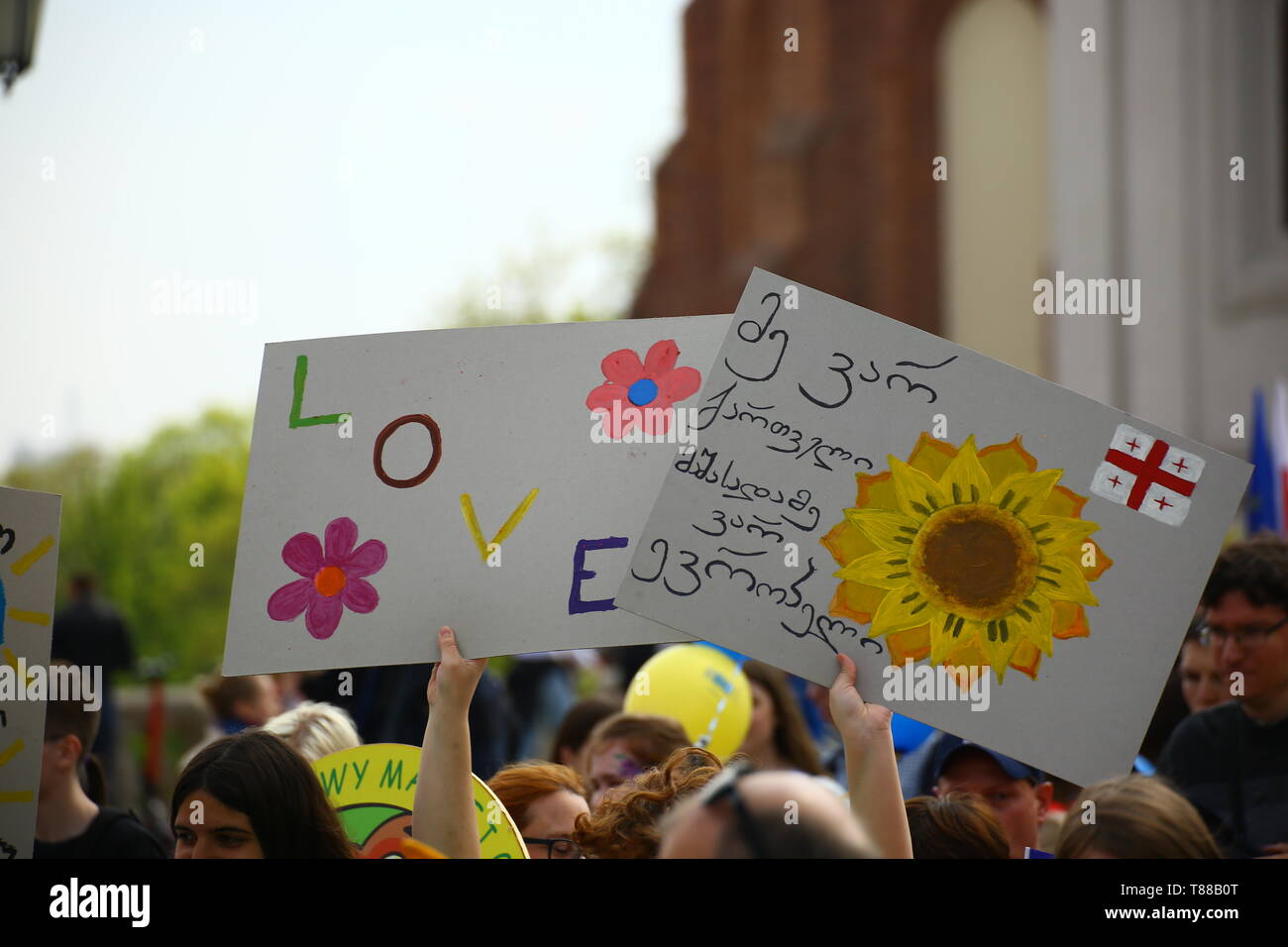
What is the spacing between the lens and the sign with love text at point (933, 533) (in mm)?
3037

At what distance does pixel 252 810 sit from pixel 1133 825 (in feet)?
5.60

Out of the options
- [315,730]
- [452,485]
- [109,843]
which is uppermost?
[452,485]

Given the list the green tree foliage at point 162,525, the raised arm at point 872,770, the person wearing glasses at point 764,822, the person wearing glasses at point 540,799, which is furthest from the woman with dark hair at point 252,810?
the green tree foliage at point 162,525

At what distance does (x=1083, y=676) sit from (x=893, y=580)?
1.38ft

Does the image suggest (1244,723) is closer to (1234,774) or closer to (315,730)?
(1234,774)

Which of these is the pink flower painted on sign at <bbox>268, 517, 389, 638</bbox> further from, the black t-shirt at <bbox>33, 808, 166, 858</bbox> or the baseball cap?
the baseball cap

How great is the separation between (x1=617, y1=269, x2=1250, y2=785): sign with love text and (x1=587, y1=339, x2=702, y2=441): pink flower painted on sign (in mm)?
257

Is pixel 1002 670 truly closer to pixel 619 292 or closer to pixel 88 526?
pixel 88 526

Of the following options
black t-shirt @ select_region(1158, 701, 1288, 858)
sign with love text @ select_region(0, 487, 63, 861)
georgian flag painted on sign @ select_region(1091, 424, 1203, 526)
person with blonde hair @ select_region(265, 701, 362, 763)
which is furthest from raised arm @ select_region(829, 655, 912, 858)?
sign with love text @ select_region(0, 487, 63, 861)

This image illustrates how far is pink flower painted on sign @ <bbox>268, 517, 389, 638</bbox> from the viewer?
3.28 metres

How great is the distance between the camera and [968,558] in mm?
3117
